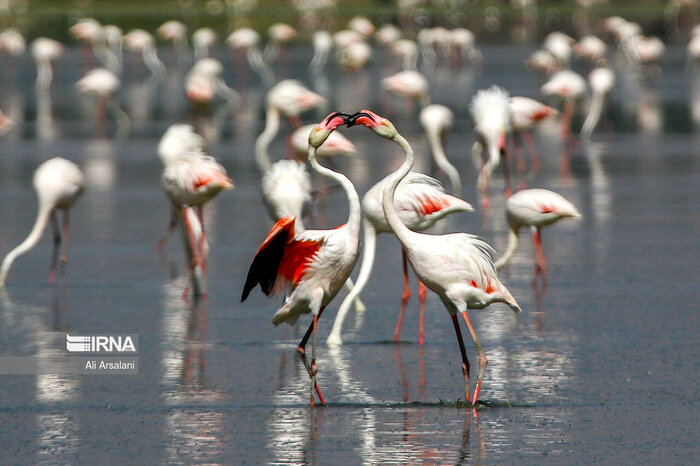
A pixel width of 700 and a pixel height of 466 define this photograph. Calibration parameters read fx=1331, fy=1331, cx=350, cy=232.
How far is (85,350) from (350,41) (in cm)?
2936

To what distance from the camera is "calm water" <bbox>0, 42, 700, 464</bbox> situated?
6.01 metres

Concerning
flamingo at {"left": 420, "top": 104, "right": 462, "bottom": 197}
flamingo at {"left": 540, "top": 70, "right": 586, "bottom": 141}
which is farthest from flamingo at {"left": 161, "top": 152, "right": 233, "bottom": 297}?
flamingo at {"left": 540, "top": 70, "right": 586, "bottom": 141}

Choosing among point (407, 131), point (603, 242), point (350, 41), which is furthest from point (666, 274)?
point (350, 41)

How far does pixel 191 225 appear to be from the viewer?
10047 millimetres

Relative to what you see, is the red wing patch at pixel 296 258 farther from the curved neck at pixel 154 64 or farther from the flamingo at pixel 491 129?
the curved neck at pixel 154 64

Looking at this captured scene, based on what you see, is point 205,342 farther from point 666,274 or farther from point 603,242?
point 603,242

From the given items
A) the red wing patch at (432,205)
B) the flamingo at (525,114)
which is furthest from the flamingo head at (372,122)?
the flamingo at (525,114)

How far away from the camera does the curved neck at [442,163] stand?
14.0 m

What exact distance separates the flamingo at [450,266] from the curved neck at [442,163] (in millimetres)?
7276

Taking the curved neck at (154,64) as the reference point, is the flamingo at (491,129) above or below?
below

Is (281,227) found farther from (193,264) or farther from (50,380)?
(193,264)

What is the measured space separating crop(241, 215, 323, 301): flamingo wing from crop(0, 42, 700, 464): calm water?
583mm

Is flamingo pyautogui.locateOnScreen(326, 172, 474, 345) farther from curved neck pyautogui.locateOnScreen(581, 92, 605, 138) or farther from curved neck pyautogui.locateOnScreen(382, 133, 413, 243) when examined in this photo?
curved neck pyautogui.locateOnScreen(581, 92, 605, 138)

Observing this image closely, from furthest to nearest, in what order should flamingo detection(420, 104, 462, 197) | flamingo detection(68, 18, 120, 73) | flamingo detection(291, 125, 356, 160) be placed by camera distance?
flamingo detection(68, 18, 120, 73) → flamingo detection(420, 104, 462, 197) → flamingo detection(291, 125, 356, 160)
